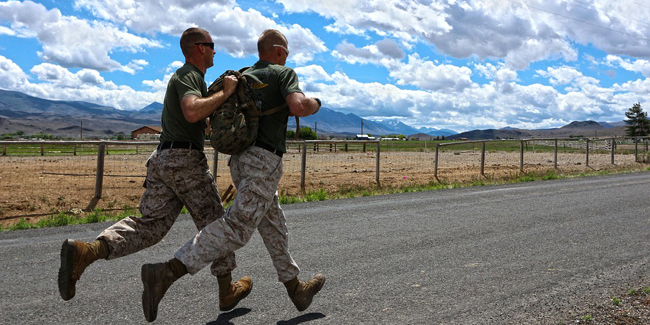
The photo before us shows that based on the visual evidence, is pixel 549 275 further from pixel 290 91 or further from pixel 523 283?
pixel 290 91

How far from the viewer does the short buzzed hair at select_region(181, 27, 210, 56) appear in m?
3.87

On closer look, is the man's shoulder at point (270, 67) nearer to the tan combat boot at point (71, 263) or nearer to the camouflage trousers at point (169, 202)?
the camouflage trousers at point (169, 202)

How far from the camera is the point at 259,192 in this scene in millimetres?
3666

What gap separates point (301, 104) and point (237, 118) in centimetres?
46

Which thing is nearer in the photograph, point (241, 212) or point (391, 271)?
point (241, 212)

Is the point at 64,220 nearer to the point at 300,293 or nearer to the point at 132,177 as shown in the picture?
the point at 300,293

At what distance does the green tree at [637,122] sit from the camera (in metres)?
139

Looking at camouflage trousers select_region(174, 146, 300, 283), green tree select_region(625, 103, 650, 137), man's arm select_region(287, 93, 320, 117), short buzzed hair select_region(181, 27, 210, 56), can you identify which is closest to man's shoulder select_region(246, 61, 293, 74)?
man's arm select_region(287, 93, 320, 117)

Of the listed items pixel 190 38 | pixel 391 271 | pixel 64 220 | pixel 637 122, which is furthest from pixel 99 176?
pixel 637 122

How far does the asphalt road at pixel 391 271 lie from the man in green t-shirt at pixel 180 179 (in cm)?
60

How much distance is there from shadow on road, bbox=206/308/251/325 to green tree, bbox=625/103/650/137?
151751 millimetres

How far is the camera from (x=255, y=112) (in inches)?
145

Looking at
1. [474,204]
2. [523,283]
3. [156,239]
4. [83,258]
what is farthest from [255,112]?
[474,204]

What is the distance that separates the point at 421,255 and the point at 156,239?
318cm
